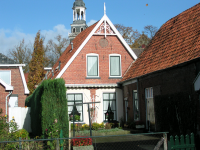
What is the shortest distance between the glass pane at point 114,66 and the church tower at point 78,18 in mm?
27652

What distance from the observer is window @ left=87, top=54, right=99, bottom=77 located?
65.9ft

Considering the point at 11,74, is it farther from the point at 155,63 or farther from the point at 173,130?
the point at 173,130

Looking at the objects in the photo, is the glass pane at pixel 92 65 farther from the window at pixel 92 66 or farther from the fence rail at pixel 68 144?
the fence rail at pixel 68 144

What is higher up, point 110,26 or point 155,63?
point 110,26

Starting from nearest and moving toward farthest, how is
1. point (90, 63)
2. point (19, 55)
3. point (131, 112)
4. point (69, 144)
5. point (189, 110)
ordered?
1. point (69, 144)
2. point (189, 110)
3. point (131, 112)
4. point (90, 63)
5. point (19, 55)

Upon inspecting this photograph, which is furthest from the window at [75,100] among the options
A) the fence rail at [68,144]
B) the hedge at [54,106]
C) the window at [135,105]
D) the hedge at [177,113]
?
the hedge at [54,106]

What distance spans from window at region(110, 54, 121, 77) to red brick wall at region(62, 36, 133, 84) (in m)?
0.31

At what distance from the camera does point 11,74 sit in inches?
988

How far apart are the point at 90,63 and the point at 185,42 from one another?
8.25 m

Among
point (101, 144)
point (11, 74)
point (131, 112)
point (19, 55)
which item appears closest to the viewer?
point (101, 144)

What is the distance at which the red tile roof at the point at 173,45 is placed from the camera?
42.4ft

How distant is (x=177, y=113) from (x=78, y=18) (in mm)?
40677

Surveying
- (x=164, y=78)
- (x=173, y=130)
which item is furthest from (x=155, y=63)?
(x=173, y=130)

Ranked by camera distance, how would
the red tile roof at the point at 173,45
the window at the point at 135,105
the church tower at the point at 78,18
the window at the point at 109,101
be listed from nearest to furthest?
the red tile roof at the point at 173,45 → the window at the point at 135,105 → the window at the point at 109,101 → the church tower at the point at 78,18
